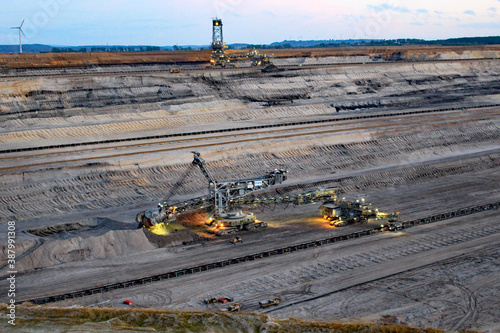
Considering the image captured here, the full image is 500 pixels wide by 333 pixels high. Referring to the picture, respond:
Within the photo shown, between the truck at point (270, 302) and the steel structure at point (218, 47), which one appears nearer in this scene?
the truck at point (270, 302)

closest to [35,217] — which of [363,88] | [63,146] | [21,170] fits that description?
[21,170]

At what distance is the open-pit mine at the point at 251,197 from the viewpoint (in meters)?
27.7

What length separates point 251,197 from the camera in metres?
41.5

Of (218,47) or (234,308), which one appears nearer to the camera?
(234,308)

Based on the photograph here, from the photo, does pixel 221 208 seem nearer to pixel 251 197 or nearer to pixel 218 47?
pixel 251 197

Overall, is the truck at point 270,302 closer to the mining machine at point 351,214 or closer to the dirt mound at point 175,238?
the dirt mound at point 175,238

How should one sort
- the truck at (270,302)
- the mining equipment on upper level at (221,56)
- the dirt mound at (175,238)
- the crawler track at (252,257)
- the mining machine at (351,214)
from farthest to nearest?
the mining equipment on upper level at (221,56), the mining machine at (351,214), the dirt mound at (175,238), the crawler track at (252,257), the truck at (270,302)

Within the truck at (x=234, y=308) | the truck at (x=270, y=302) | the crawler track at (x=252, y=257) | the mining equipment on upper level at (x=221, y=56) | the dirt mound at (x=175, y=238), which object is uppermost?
the mining equipment on upper level at (x=221, y=56)

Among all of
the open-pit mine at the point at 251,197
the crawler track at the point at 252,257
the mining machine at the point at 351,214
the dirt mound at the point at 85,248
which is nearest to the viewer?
the crawler track at the point at 252,257

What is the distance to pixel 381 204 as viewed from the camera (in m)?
42.3

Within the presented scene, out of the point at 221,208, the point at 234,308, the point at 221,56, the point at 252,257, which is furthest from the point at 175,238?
the point at 221,56

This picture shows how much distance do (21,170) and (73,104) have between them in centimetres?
2285

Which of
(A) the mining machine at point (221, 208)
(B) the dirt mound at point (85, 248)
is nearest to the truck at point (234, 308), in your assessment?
(B) the dirt mound at point (85, 248)

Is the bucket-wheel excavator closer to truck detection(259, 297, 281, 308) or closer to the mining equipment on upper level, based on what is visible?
truck detection(259, 297, 281, 308)
